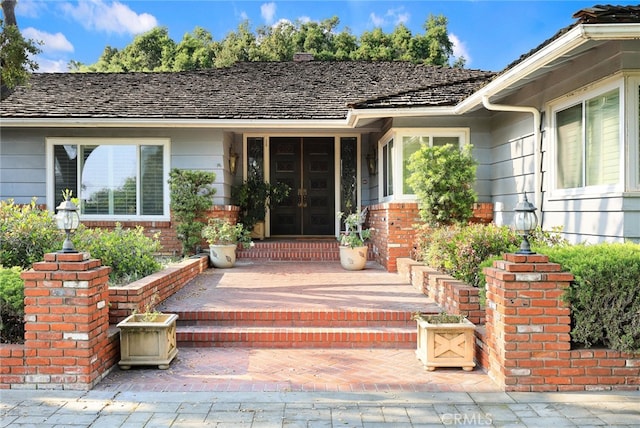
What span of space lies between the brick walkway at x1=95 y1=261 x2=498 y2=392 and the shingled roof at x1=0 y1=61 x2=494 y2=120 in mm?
3614

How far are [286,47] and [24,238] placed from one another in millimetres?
22992

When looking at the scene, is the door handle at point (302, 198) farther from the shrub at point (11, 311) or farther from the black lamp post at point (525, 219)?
the black lamp post at point (525, 219)

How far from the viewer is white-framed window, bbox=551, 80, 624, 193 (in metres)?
5.46

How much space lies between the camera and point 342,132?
11.9 m

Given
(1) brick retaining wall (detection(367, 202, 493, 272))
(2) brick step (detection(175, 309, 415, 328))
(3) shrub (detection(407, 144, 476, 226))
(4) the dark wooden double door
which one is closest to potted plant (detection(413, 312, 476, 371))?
(2) brick step (detection(175, 309, 415, 328))

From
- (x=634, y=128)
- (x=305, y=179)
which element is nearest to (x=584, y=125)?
(x=634, y=128)

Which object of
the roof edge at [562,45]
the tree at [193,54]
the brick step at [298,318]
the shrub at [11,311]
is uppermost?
the tree at [193,54]

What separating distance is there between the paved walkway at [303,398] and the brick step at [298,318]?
510mm

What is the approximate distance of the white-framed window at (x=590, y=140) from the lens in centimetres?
546

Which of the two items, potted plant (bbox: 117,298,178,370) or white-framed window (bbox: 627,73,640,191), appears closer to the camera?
potted plant (bbox: 117,298,178,370)

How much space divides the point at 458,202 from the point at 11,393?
254 inches

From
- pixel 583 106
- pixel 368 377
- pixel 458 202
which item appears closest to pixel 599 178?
pixel 583 106

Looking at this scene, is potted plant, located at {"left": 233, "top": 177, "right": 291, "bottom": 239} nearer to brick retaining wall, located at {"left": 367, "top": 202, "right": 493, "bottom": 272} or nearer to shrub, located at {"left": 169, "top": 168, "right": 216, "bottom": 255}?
shrub, located at {"left": 169, "top": 168, "right": 216, "bottom": 255}

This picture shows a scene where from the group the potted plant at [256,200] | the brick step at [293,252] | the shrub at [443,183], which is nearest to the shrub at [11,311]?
the shrub at [443,183]
